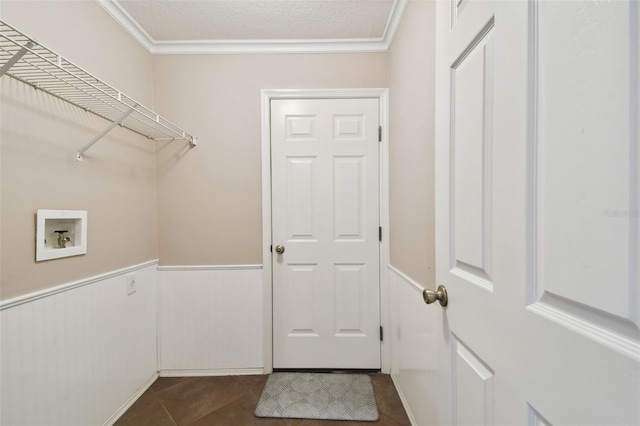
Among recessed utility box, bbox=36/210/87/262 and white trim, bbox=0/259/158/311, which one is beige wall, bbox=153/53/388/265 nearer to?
white trim, bbox=0/259/158/311

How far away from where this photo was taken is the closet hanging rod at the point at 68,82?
2.70ft

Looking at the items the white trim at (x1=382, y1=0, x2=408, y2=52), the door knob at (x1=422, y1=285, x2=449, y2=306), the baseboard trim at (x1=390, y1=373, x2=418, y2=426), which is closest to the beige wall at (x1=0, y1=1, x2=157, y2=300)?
the door knob at (x1=422, y1=285, x2=449, y2=306)

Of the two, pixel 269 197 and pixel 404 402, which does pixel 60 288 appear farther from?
pixel 404 402

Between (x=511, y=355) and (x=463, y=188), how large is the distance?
0.38m

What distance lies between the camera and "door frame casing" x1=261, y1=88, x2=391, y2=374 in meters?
1.81

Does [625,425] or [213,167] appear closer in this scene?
[625,425]

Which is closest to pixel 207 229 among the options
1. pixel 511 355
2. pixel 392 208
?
pixel 392 208

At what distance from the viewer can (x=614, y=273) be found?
0.33 metres

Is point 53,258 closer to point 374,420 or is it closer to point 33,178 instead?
point 33,178

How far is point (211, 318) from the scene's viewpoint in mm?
1838

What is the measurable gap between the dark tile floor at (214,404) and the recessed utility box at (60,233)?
3.37 feet

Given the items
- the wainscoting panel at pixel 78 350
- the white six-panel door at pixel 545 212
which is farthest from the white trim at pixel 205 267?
the white six-panel door at pixel 545 212

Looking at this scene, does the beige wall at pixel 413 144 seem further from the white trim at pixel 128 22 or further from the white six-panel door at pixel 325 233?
the white trim at pixel 128 22

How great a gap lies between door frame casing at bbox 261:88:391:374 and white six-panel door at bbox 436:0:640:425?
111 cm
